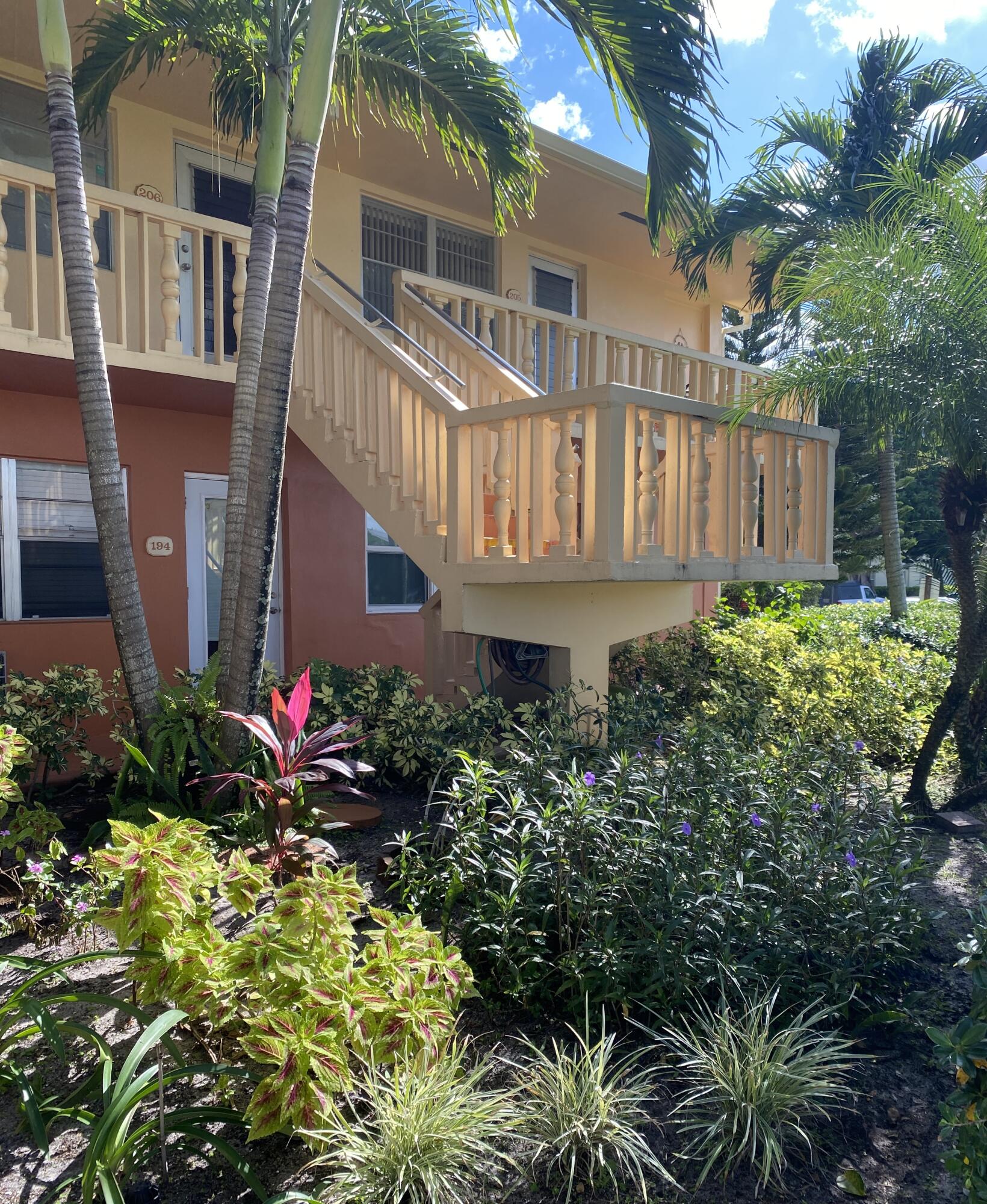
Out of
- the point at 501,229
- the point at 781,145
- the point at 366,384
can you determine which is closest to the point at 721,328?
the point at 781,145

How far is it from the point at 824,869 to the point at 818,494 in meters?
3.45

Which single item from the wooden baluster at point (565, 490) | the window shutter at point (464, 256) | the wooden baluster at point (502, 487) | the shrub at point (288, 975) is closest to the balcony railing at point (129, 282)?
the wooden baluster at point (502, 487)

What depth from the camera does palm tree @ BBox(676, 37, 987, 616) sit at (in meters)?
11.1

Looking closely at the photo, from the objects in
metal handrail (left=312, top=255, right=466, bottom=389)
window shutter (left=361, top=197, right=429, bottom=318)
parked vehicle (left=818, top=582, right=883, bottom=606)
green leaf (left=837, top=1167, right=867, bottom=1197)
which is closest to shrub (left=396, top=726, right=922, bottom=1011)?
green leaf (left=837, top=1167, right=867, bottom=1197)

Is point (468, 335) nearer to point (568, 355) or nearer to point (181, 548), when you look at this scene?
point (568, 355)

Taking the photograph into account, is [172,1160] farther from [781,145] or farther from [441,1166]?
[781,145]

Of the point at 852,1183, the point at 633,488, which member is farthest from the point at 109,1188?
the point at 633,488

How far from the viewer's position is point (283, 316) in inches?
163

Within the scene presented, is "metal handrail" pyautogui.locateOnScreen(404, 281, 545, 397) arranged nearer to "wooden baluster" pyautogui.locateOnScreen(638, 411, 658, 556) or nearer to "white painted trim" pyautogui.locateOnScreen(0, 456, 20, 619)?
"wooden baluster" pyautogui.locateOnScreen(638, 411, 658, 556)

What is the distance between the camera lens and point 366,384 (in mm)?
5992

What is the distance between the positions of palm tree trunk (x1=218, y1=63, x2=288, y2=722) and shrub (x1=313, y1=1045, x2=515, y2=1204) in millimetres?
2799

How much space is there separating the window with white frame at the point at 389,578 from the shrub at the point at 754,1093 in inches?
250

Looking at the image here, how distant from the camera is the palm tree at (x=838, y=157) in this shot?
11148mm

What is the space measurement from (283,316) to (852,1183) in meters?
3.95
